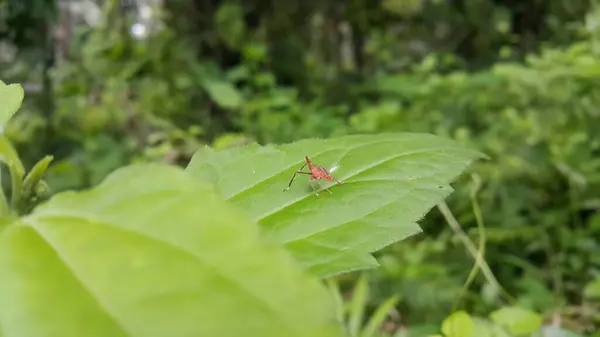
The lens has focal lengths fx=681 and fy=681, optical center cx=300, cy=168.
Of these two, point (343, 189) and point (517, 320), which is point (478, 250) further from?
point (343, 189)

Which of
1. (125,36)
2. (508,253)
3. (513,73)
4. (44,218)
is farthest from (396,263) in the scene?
(44,218)

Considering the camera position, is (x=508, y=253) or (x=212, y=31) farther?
(x=212, y=31)

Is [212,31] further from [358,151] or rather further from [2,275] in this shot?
Result: [2,275]

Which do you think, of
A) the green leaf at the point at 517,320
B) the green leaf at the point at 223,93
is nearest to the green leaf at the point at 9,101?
the green leaf at the point at 517,320

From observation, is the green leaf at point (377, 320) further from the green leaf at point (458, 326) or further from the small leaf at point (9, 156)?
the small leaf at point (9, 156)

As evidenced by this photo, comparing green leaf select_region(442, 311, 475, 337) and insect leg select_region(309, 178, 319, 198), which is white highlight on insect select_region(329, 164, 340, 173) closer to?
insect leg select_region(309, 178, 319, 198)

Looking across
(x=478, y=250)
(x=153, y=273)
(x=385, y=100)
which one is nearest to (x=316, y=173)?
Answer: (x=153, y=273)

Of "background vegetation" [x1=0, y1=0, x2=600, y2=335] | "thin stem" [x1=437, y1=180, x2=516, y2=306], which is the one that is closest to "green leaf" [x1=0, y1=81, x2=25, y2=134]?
"thin stem" [x1=437, y1=180, x2=516, y2=306]
